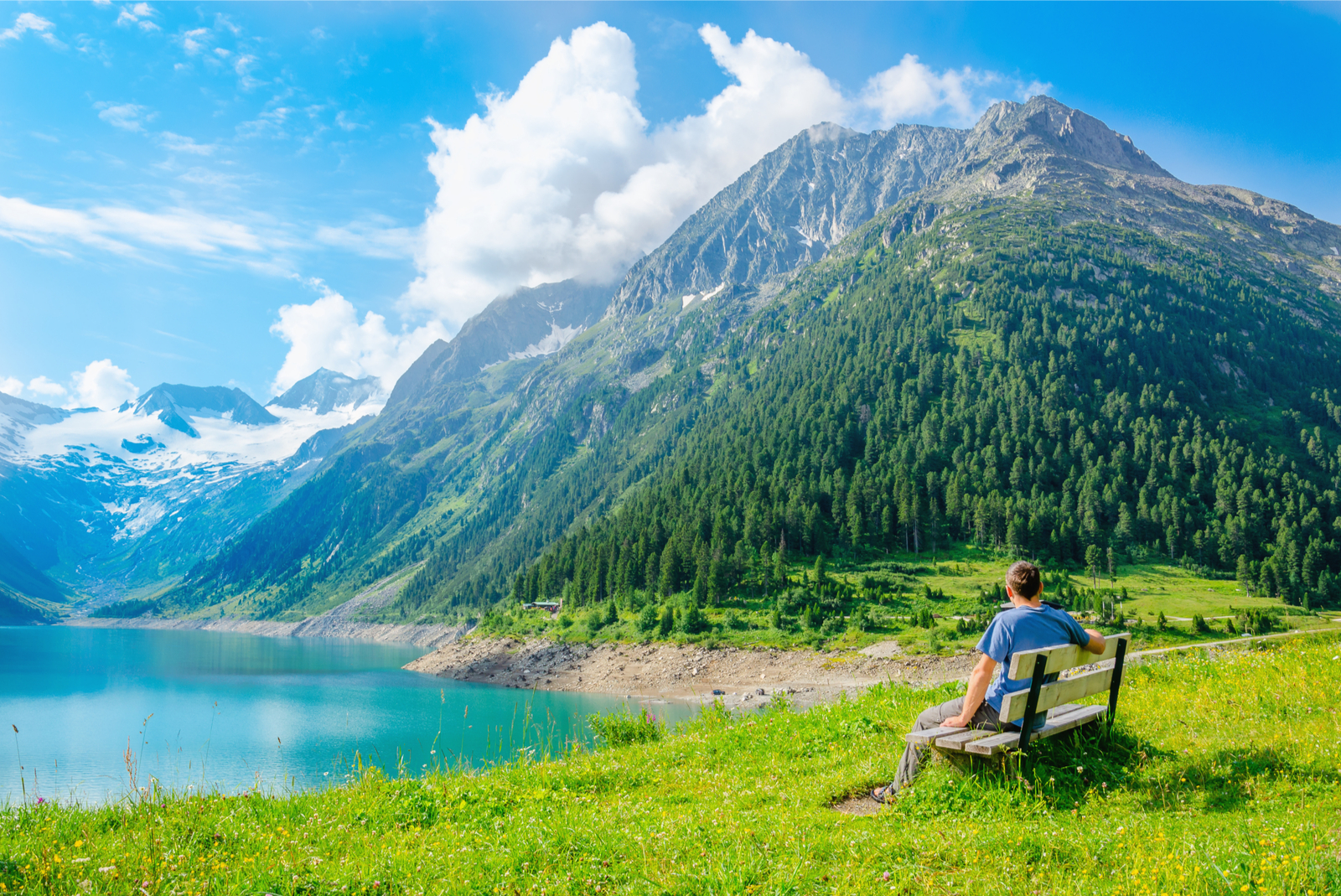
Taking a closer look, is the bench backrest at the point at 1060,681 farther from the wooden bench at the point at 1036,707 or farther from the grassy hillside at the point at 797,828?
the grassy hillside at the point at 797,828

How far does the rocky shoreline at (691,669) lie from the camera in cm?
6775

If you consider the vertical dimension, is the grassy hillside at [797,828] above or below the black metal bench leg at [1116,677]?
below

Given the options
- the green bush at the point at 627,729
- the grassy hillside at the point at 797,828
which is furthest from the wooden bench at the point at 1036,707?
the green bush at the point at 627,729

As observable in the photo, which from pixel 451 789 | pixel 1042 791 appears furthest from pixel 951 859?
pixel 451 789

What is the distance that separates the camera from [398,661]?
143 m

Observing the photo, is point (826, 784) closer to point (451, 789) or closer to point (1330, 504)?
point (451, 789)

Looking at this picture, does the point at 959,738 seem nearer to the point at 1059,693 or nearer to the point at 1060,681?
the point at 1059,693

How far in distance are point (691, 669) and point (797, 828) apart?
256ft

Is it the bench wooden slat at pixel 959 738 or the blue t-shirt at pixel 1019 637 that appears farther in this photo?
the blue t-shirt at pixel 1019 637

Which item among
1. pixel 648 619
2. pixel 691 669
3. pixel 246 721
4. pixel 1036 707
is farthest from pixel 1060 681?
pixel 648 619

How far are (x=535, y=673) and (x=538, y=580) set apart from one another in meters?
47.3

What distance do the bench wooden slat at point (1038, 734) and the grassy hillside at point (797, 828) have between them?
0.92 feet

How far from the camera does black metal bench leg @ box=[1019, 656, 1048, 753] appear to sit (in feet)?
24.0

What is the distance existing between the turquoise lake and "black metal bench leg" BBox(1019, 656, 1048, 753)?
8.04m
